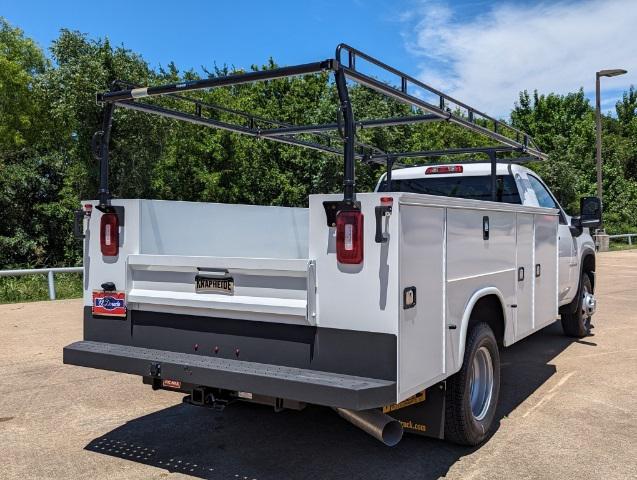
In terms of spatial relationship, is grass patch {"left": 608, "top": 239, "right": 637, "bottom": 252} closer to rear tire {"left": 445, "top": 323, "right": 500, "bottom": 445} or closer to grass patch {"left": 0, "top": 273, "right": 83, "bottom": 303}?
grass patch {"left": 0, "top": 273, "right": 83, "bottom": 303}

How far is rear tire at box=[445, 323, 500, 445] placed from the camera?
406 centimetres

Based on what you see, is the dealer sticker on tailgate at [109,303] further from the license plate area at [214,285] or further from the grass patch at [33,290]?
the grass patch at [33,290]

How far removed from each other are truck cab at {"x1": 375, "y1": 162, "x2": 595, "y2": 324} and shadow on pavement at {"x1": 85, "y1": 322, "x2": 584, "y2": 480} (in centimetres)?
209

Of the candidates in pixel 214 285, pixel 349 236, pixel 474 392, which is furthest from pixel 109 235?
pixel 474 392

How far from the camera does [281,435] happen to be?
4.65 metres

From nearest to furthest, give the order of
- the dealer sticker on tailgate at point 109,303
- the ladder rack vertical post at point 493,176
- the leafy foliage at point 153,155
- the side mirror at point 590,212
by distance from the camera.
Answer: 1. the dealer sticker on tailgate at point 109,303
2. the ladder rack vertical post at point 493,176
3. the side mirror at point 590,212
4. the leafy foliage at point 153,155

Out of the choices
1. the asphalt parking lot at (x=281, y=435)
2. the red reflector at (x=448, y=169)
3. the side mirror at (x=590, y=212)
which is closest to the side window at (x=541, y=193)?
the side mirror at (x=590, y=212)

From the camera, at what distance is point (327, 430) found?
4.75m

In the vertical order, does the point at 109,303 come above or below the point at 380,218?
below

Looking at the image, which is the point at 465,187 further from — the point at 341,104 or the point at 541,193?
the point at 341,104

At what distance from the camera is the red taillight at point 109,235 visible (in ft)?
14.0

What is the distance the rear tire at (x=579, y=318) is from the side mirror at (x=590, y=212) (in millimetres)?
1043

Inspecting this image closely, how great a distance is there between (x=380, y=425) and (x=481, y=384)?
1.36 m

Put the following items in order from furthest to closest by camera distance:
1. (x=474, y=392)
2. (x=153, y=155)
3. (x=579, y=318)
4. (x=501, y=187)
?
(x=153, y=155) < (x=579, y=318) < (x=501, y=187) < (x=474, y=392)
